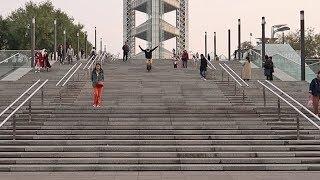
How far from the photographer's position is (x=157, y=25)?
233 ft

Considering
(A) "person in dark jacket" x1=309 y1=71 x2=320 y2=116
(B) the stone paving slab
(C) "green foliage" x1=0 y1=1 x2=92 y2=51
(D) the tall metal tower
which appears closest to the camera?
(B) the stone paving slab

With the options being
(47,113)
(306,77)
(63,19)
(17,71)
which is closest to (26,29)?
(63,19)

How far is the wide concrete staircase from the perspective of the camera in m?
13.4

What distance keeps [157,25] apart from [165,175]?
59.4m

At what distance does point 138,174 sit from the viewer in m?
12.6

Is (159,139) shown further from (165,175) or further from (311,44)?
(311,44)

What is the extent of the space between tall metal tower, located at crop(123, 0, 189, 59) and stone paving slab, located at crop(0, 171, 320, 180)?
5843cm

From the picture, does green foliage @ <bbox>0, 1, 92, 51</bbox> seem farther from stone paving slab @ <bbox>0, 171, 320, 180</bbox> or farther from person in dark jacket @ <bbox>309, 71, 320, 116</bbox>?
stone paving slab @ <bbox>0, 171, 320, 180</bbox>

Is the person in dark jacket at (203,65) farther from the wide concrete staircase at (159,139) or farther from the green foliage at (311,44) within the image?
the green foliage at (311,44)

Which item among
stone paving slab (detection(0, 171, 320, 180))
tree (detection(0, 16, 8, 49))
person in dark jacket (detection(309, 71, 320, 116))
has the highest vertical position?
tree (detection(0, 16, 8, 49))

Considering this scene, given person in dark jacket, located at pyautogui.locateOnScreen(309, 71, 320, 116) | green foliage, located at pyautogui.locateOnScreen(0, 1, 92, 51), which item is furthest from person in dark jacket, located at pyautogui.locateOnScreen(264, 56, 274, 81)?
green foliage, located at pyautogui.locateOnScreen(0, 1, 92, 51)

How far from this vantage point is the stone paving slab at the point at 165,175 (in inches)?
475

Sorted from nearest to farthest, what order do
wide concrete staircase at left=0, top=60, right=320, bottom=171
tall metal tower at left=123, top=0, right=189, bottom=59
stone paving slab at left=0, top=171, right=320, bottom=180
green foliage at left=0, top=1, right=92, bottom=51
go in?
stone paving slab at left=0, top=171, right=320, bottom=180
wide concrete staircase at left=0, top=60, right=320, bottom=171
tall metal tower at left=123, top=0, right=189, bottom=59
green foliage at left=0, top=1, right=92, bottom=51

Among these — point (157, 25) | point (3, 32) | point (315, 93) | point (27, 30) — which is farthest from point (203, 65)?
point (3, 32)
